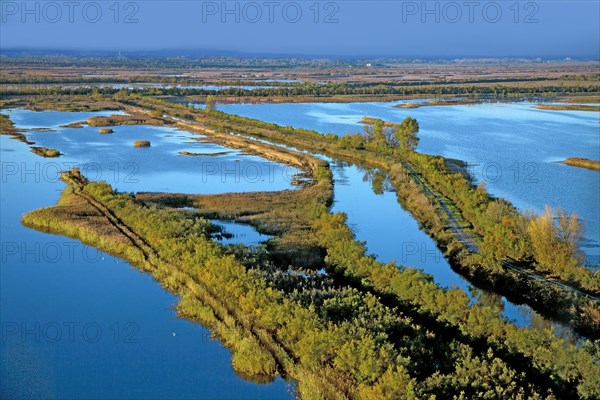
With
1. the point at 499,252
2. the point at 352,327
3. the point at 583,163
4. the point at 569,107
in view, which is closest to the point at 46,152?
the point at 499,252

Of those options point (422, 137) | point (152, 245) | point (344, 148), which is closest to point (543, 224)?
point (152, 245)

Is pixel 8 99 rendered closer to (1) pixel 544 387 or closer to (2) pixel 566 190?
(2) pixel 566 190

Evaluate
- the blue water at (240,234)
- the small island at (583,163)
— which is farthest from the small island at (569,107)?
the blue water at (240,234)

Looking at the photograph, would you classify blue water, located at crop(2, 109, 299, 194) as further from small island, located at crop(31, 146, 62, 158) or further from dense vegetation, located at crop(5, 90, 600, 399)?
dense vegetation, located at crop(5, 90, 600, 399)

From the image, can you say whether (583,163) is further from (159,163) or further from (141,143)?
(141,143)

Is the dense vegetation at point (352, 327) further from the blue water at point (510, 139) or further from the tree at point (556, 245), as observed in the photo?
the blue water at point (510, 139)

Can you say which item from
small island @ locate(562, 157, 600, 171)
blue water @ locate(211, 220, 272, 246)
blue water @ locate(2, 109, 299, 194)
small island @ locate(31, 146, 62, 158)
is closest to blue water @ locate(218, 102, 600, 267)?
small island @ locate(562, 157, 600, 171)
